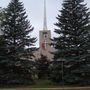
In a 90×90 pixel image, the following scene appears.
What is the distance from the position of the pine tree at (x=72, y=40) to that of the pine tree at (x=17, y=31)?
4.00 meters

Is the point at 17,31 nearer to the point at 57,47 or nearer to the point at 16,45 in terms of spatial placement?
the point at 16,45

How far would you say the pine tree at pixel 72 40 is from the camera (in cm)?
3572

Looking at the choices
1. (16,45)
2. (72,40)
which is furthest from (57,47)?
(16,45)

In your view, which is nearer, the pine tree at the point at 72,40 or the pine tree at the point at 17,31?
the pine tree at the point at 72,40

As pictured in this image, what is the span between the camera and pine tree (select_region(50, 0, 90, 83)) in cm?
3572

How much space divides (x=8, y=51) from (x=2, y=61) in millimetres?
1941

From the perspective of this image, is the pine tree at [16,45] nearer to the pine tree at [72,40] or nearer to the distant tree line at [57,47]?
the distant tree line at [57,47]

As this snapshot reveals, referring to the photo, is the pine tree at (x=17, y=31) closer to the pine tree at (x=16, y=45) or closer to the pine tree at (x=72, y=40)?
the pine tree at (x=16, y=45)

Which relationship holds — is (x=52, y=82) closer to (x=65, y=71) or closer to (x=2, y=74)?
(x=65, y=71)

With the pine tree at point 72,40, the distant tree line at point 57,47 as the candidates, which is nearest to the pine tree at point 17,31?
the distant tree line at point 57,47

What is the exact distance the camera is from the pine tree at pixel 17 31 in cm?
3874

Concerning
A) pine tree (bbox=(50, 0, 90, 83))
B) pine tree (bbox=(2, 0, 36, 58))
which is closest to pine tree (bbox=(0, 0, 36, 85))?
pine tree (bbox=(2, 0, 36, 58))

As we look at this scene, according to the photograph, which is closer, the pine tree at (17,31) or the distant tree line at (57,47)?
the distant tree line at (57,47)

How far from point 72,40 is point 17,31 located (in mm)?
7459
